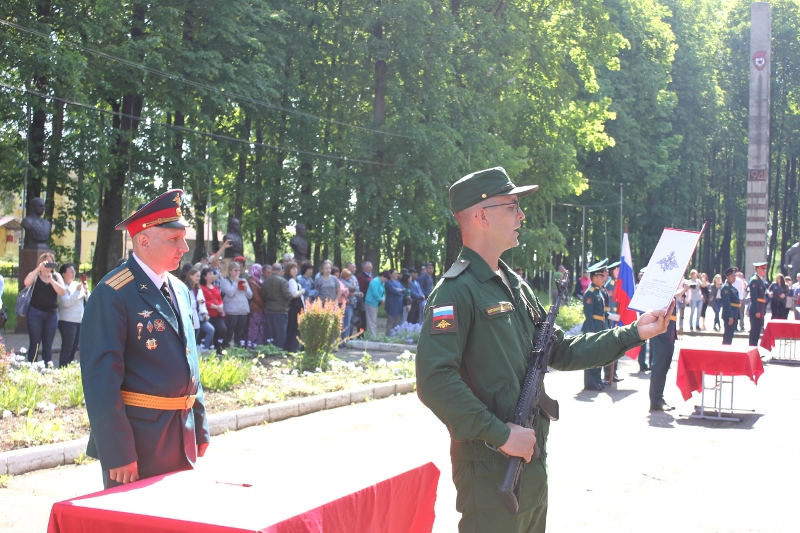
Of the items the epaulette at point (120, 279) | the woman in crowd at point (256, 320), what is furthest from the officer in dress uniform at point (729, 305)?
the epaulette at point (120, 279)

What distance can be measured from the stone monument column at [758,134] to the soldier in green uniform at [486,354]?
3438 centimetres

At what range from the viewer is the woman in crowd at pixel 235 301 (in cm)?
1588

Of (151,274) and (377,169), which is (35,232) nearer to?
(377,169)

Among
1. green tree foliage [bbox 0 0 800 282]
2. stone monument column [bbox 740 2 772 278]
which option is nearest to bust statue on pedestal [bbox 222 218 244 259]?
green tree foliage [bbox 0 0 800 282]

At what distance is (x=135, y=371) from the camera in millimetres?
4012

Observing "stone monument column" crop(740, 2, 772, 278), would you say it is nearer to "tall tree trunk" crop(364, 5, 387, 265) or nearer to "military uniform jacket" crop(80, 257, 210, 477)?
"tall tree trunk" crop(364, 5, 387, 265)

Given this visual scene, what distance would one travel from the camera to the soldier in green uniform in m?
3.25

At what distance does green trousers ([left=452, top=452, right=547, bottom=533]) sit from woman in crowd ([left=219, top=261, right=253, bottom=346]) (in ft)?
42.2

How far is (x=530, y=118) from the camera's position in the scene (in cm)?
3709

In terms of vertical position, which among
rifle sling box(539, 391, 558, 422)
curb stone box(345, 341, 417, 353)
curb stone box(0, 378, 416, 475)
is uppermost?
rifle sling box(539, 391, 558, 422)

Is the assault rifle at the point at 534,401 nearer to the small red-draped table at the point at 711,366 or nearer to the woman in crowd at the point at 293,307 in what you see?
the small red-draped table at the point at 711,366

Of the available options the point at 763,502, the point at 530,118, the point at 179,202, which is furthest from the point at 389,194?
the point at 179,202

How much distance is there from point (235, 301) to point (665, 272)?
40.5ft

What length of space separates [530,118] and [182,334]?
112ft
